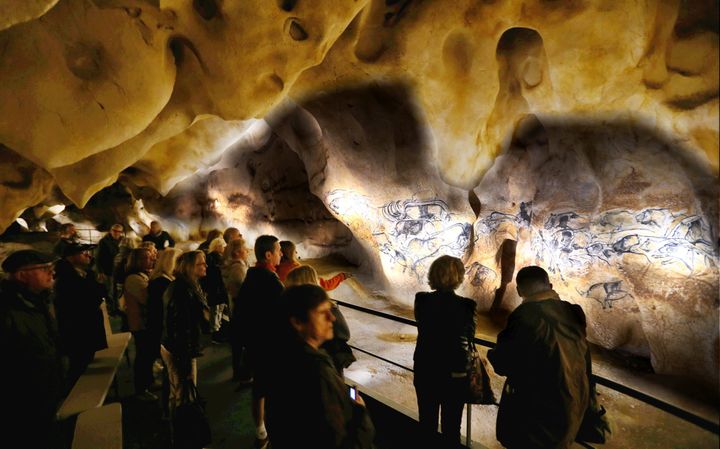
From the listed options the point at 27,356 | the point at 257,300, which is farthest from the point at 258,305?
the point at 27,356

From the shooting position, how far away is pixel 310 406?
5.11 feet

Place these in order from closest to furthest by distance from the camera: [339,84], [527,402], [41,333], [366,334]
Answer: [527,402], [41,333], [339,84], [366,334]

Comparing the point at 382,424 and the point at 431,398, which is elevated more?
the point at 431,398

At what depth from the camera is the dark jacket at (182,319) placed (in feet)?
10.00

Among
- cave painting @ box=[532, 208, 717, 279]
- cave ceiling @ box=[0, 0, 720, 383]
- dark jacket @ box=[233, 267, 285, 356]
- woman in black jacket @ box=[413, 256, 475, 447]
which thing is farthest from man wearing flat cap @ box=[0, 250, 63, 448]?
cave painting @ box=[532, 208, 717, 279]

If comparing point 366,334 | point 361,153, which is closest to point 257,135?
point 361,153

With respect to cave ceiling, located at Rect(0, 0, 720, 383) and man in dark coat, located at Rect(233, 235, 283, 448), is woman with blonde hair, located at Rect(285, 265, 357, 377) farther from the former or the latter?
cave ceiling, located at Rect(0, 0, 720, 383)

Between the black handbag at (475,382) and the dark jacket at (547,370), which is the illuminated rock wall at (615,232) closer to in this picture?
the dark jacket at (547,370)

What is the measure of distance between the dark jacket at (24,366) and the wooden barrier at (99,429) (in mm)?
228

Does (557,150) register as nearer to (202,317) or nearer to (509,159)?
(509,159)

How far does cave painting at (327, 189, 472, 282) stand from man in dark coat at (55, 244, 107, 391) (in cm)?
543

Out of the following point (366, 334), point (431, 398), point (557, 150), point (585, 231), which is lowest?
point (366, 334)

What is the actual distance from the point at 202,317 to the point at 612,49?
5259mm

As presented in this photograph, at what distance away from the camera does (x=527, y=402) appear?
2043 mm
